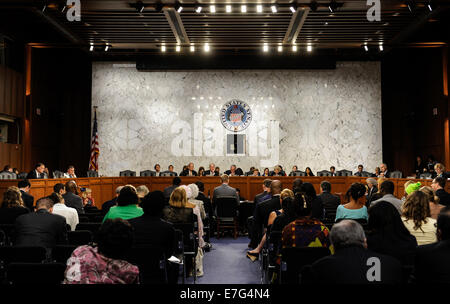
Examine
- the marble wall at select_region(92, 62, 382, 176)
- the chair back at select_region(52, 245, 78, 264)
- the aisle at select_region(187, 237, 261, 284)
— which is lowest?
the aisle at select_region(187, 237, 261, 284)

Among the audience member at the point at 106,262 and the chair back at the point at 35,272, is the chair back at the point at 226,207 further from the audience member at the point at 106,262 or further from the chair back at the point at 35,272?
the audience member at the point at 106,262

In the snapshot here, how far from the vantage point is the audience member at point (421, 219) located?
3.60 metres

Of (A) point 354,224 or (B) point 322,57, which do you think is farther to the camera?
(B) point 322,57

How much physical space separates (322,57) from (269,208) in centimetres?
1077

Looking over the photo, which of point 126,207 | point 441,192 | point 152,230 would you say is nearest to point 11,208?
point 126,207

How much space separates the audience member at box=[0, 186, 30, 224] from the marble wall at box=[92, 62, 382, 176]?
1039 cm

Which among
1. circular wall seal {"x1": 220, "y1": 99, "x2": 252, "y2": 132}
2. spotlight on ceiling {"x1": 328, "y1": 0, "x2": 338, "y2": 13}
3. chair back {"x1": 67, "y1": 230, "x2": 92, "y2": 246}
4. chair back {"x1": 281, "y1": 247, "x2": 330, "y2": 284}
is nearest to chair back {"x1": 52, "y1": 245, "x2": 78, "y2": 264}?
chair back {"x1": 67, "y1": 230, "x2": 92, "y2": 246}

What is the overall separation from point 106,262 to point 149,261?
1068 mm

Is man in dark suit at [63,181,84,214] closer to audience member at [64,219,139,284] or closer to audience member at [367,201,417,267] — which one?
audience member at [64,219,139,284]

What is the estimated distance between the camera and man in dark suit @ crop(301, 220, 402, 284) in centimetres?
208

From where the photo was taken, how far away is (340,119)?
15242 millimetres

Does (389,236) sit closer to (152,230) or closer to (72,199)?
(152,230)
